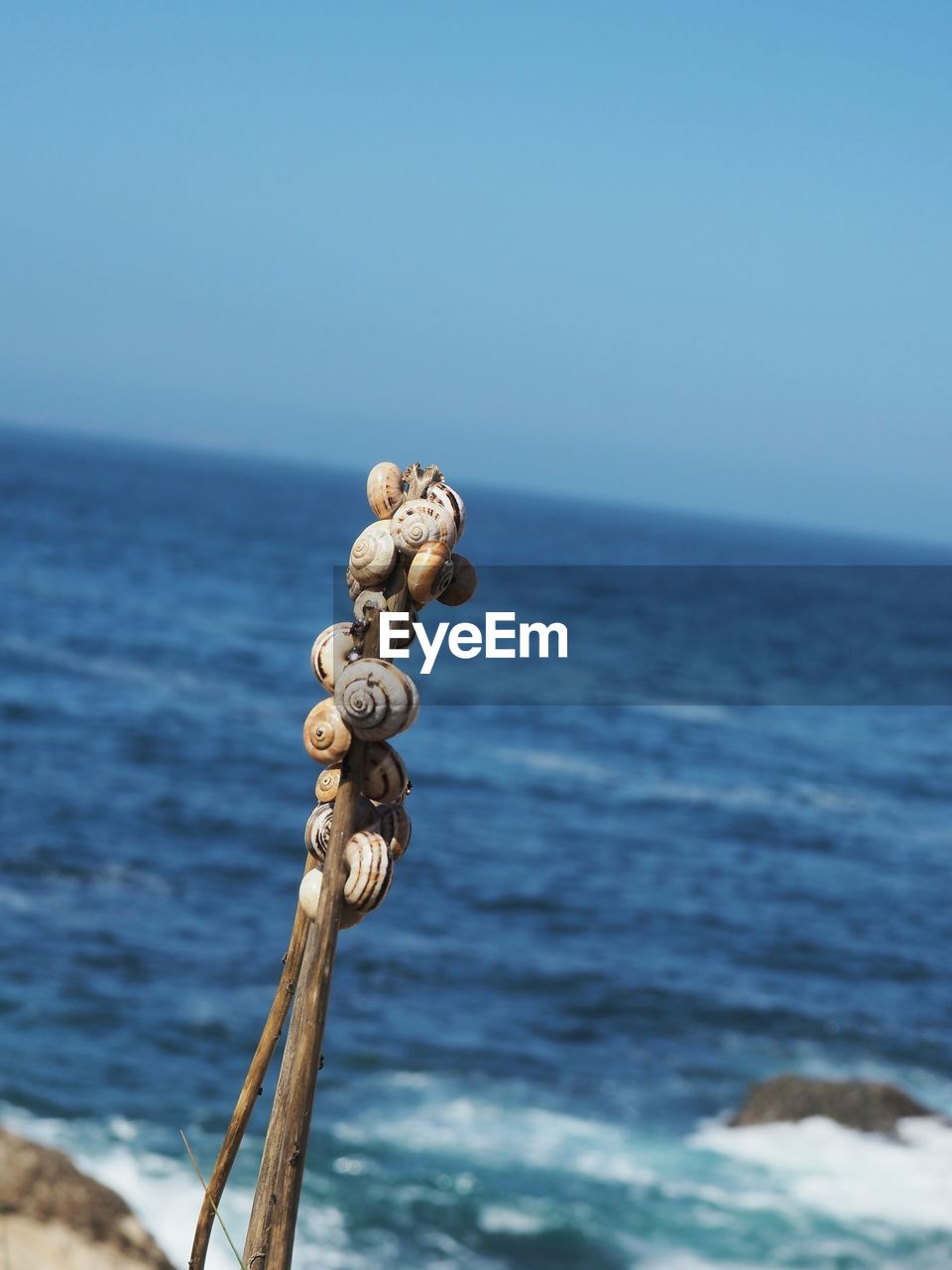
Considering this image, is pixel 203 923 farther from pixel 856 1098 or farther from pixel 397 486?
pixel 397 486

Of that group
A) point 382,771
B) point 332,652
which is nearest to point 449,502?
point 332,652

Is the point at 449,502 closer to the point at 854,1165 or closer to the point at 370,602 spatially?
the point at 370,602

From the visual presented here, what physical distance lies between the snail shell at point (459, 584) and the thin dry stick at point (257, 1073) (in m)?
0.36

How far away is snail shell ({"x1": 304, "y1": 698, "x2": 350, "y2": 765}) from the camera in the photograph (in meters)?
1.68

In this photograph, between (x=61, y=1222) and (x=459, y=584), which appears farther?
(x=61, y=1222)

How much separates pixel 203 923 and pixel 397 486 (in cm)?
1555

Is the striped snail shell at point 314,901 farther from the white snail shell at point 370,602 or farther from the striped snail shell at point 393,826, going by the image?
the white snail shell at point 370,602

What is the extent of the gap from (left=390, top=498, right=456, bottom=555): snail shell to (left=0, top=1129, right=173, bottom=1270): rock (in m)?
3.95

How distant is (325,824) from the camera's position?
5.77 feet

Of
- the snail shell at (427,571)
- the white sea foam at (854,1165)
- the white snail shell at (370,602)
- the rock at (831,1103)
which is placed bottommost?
the white sea foam at (854,1165)

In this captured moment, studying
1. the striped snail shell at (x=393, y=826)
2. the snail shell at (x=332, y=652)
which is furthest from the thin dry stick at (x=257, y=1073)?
the snail shell at (x=332, y=652)

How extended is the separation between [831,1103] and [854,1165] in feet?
2.93

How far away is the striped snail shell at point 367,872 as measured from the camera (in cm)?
163

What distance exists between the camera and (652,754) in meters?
30.1
